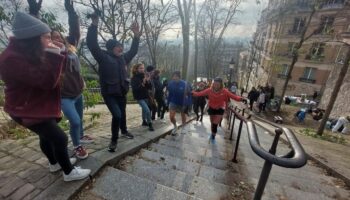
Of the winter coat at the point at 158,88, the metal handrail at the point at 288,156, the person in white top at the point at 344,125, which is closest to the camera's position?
the metal handrail at the point at 288,156

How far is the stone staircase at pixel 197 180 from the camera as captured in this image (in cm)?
229

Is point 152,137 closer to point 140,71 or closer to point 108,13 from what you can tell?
point 140,71

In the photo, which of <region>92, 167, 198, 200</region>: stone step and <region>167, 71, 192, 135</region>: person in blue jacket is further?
<region>167, 71, 192, 135</region>: person in blue jacket

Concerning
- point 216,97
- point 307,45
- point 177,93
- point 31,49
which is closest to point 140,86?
point 177,93

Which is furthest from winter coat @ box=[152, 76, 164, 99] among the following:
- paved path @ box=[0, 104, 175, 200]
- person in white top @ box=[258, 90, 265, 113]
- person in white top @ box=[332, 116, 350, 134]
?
person in white top @ box=[258, 90, 265, 113]

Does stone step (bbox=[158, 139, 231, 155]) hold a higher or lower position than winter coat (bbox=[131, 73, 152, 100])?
lower

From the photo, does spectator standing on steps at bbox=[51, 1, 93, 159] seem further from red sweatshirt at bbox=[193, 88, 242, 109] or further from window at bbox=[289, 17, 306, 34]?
window at bbox=[289, 17, 306, 34]

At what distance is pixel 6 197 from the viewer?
1.96m

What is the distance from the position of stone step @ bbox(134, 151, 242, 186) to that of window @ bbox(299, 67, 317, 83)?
90.1ft

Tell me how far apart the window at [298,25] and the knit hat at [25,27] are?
1214 inches

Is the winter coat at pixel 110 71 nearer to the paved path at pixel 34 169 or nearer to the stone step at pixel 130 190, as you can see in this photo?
the paved path at pixel 34 169

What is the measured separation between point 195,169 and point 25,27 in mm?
2717

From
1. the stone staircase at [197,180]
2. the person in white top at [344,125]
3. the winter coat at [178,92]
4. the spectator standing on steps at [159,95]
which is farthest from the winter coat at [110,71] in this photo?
the person in white top at [344,125]

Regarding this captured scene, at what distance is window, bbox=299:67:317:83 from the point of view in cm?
2532
